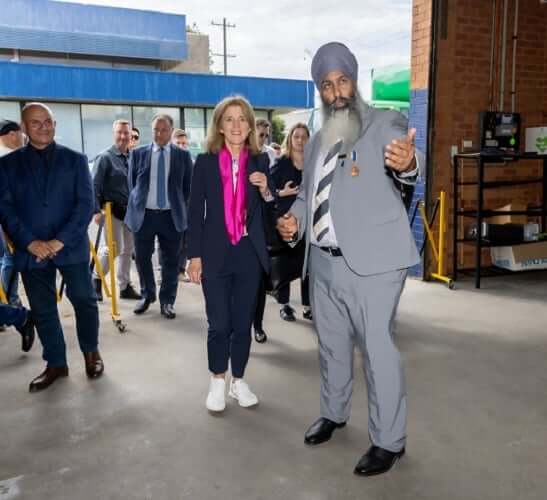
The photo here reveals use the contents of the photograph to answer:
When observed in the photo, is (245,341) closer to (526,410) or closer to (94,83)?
(526,410)

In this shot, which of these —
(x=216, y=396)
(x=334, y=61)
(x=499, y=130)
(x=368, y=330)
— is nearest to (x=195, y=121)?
(x=499, y=130)

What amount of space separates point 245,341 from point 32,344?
1.83m

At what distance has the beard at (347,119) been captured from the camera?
2.25m

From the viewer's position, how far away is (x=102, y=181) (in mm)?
5254

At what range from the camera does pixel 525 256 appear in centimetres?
602

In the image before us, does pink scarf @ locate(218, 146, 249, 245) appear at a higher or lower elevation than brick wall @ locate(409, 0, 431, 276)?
lower

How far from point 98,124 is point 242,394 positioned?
16.9m

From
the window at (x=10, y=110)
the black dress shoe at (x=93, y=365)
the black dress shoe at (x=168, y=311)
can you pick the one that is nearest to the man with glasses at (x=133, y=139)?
the black dress shoe at (x=168, y=311)

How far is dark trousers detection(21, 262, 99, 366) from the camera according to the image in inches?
129

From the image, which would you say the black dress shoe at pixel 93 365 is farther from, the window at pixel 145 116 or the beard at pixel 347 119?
the window at pixel 145 116

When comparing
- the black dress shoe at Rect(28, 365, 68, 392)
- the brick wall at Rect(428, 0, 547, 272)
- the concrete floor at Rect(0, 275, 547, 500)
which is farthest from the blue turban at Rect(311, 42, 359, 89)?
the brick wall at Rect(428, 0, 547, 272)

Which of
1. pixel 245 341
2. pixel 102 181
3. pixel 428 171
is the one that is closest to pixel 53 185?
pixel 245 341

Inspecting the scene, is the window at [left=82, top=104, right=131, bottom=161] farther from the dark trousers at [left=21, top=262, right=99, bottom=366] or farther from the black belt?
the black belt

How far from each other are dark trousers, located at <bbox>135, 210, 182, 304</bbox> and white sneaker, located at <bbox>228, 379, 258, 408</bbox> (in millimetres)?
1831
